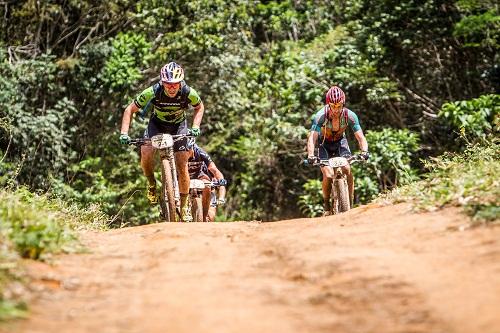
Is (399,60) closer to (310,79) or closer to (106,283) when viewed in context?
(310,79)

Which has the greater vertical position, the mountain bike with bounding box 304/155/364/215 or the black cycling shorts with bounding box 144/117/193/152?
the black cycling shorts with bounding box 144/117/193/152

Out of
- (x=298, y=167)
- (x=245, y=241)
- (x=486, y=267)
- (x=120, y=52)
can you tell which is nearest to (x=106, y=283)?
(x=245, y=241)

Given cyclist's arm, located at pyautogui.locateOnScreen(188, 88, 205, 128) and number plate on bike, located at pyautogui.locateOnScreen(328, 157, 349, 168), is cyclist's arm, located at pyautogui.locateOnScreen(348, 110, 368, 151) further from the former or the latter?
cyclist's arm, located at pyautogui.locateOnScreen(188, 88, 205, 128)

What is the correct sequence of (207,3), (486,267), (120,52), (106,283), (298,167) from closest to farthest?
(486,267)
(106,283)
(120,52)
(207,3)
(298,167)

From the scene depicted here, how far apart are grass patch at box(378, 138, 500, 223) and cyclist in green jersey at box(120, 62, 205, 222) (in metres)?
2.78

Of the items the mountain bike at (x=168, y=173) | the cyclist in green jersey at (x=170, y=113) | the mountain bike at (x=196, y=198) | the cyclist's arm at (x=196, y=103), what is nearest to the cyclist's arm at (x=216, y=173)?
the mountain bike at (x=196, y=198)

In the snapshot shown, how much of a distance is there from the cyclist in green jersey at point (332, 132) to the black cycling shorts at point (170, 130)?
173cm

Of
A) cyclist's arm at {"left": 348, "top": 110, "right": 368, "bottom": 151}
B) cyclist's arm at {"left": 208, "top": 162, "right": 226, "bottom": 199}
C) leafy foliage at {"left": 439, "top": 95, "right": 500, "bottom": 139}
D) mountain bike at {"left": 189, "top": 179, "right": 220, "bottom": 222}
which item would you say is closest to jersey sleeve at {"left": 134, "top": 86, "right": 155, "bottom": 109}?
mountain bike at {"left": 189, "top": 179, "right": 220, "bottom": 222}

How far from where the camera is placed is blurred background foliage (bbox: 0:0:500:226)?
727 inches

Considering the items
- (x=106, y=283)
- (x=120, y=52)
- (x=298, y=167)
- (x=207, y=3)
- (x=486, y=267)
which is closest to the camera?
(x=486, y=267)

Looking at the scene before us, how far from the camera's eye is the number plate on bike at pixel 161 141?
10078 mm

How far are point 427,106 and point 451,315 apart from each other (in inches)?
678

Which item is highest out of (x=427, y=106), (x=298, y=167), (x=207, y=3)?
(x=207, y=3)

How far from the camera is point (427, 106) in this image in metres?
20.9
